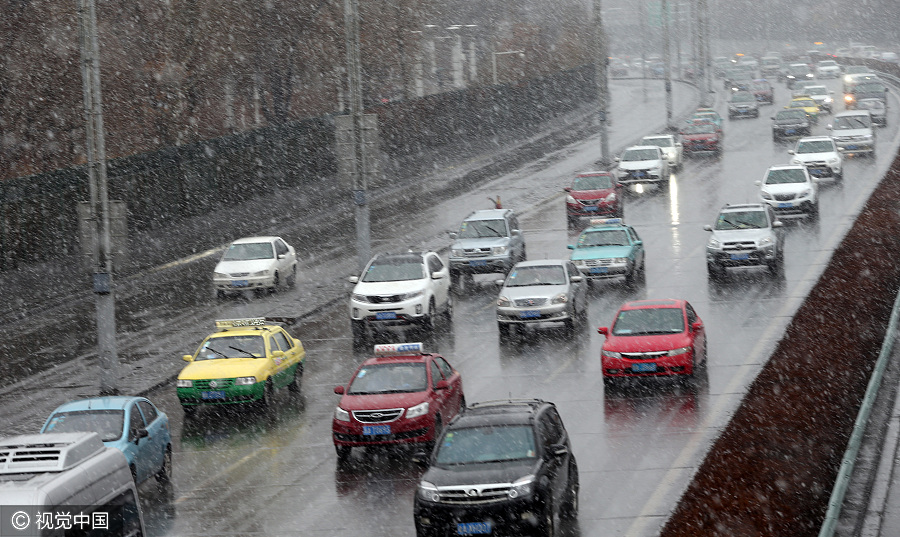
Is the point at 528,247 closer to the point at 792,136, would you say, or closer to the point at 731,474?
the point at 731,474

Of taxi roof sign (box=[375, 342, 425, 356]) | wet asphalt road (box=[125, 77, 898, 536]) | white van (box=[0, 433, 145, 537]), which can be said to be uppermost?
white van (box=[0, 433, 145, 537])

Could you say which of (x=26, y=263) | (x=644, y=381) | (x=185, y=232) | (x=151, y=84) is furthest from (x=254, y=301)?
(x=151, y=84)

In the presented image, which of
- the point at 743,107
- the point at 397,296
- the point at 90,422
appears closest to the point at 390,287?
the point at 397,296

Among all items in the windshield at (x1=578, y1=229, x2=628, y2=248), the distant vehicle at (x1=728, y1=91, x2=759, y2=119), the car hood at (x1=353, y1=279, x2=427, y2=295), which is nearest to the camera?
the car hood at (x1=353, y1=279, x2=427, y2=295)

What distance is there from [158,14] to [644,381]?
35.3 metres

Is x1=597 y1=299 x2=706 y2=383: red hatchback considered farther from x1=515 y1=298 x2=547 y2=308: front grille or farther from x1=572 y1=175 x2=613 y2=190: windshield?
x1=572 y1=175 x2=613 y2=190: windshield

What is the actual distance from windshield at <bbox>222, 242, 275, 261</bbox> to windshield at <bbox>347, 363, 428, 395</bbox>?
16.7 metres

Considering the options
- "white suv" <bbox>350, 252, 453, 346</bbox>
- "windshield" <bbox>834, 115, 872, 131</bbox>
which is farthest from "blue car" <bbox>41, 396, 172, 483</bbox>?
"windshield" <bbox>834, 115, 872, 131</bbox>

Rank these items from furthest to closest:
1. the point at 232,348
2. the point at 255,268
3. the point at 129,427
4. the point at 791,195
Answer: the point at 791,195
the point at 255,268
the point at 232,348
the point at 129,427

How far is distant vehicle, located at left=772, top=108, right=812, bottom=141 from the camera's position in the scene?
206 feet

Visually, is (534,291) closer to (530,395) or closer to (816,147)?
(530,395)

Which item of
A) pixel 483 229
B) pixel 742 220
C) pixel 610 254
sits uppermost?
pixel 742 220

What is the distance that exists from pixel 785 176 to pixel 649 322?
21.1m

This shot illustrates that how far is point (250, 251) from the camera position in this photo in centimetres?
3547
